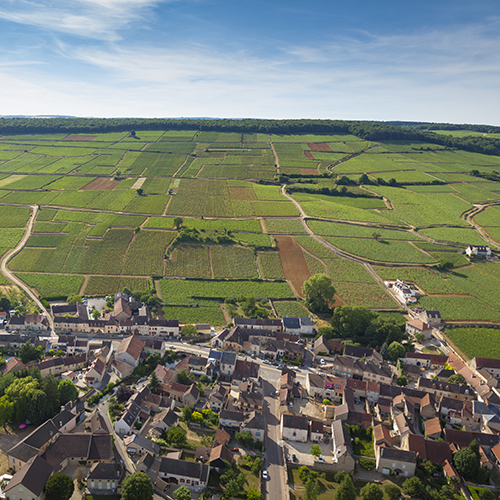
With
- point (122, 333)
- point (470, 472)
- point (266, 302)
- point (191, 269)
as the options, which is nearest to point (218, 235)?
→ point (191, 269)

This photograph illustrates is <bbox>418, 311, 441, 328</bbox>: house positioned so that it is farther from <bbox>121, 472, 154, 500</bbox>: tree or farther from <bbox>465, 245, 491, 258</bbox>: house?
<bbox>121, 472, 154, 500</bbox>: tree

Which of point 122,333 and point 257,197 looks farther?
point 257,197

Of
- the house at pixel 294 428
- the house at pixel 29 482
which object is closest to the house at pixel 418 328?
the house at pixel 294 428

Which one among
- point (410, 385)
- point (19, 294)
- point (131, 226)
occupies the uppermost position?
point (131, 226)

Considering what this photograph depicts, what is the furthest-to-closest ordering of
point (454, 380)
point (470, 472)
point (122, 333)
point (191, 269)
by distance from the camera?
point (191, 269) < point (122, 333) < point (454, 380) < point (470, 472)

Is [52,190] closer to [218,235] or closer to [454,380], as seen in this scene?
[218,235]

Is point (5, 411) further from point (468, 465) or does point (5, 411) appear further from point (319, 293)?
point (319, 293)

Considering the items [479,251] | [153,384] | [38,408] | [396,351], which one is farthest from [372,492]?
[479,251]
